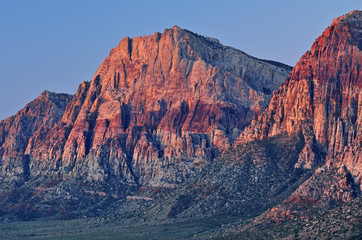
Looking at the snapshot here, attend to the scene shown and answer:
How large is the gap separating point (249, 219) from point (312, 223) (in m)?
37.7

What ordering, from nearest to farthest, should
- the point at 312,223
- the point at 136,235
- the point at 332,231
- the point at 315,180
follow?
the point at 332,231
the point at 312,223
the point at 315,180
the point at 136,235

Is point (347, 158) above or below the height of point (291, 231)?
above

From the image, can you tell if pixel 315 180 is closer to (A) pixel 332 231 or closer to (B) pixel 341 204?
(B) pixel 341 204

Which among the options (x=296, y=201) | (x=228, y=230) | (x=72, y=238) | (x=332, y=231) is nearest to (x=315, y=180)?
(x=296, y=201)

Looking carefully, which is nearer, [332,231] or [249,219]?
[332,231]

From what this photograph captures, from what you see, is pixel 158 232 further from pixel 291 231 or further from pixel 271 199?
pixel 291 231

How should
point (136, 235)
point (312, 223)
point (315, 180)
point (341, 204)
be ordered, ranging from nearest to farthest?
1. point (312, 223)
2. point (341, 204)
3. point (315, 180)
4. point (136, 235)

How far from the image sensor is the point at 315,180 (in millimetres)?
176750

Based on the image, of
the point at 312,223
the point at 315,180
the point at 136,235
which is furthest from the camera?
the point at 136,235

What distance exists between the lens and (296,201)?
563ft

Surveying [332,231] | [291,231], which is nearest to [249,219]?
[291,231]

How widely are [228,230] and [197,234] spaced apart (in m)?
10.4

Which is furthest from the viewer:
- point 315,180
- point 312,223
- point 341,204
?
point 315,180

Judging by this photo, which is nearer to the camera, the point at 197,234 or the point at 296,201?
the point at 296,201
